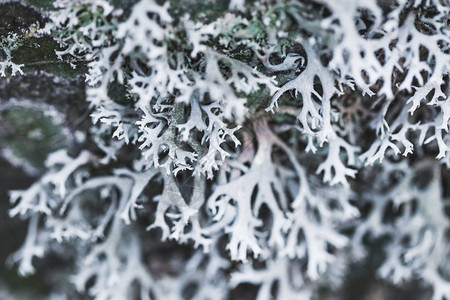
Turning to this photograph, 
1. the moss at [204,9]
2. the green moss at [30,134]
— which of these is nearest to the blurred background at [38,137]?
the green moss at [30,134]

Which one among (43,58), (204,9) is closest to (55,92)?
(43,58)

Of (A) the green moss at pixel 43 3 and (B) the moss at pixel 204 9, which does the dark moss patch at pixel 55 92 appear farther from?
(B) the moss at pixel 204 9

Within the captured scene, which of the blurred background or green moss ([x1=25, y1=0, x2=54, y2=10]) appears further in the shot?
the blurred background

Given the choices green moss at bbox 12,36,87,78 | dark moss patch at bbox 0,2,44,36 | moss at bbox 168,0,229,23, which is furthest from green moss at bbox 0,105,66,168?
moss at bbox 168,0,229,23

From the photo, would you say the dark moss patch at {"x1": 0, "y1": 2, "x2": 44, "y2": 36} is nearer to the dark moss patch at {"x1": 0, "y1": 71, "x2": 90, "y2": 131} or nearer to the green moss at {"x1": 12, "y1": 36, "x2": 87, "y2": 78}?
the green moss at {"x1": 12, "y1": 36, "x2": 87, "y2": 78}

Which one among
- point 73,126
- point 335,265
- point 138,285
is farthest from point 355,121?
point 138,285

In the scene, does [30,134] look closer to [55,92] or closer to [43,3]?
[55,92]
